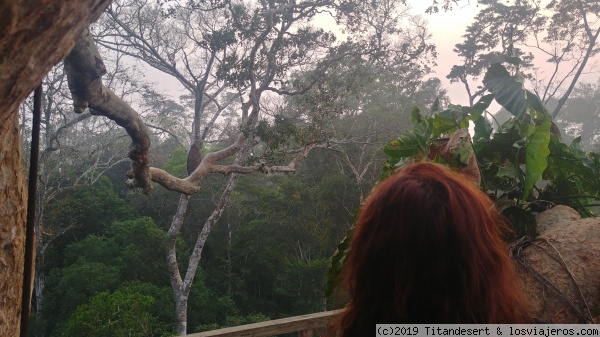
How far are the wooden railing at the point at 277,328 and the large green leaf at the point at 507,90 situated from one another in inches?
53.1

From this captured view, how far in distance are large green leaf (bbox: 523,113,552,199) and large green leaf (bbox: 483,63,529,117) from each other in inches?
20.3

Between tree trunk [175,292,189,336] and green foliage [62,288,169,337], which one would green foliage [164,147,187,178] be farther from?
green foliage [62,288,169,337]

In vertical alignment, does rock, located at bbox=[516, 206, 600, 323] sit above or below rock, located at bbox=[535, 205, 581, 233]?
below

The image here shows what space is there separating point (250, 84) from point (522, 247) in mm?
6784

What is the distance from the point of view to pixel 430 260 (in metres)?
0.67

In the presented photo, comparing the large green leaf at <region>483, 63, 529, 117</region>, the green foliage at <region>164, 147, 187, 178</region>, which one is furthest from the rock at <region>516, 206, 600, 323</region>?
the green foliage at <region>164, 147, 187, 178</region>

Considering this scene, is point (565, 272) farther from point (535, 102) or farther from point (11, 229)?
point (11, 229)

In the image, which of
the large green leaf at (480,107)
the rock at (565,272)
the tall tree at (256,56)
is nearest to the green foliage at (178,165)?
the tall tree at (256,56)

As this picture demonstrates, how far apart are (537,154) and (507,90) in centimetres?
70

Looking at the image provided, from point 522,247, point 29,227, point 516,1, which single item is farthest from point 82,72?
point 516,1

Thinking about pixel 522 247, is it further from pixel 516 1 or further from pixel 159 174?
pixel 516 1

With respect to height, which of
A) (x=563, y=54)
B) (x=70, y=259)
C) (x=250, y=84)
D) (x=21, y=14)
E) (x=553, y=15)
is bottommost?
(x=70, y=259)

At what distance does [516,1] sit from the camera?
13.3 metres

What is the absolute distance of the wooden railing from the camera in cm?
191
